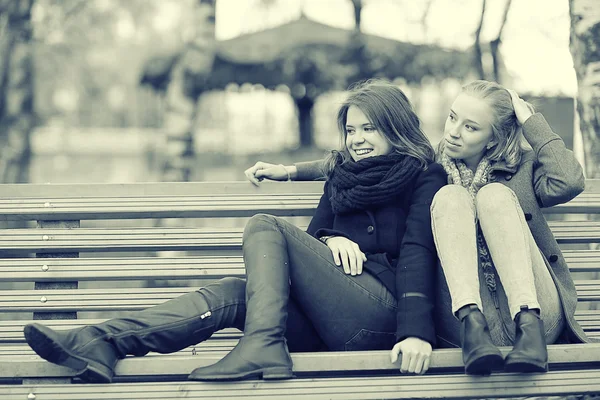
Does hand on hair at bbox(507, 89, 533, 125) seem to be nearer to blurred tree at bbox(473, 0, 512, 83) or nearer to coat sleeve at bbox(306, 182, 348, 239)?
coat sleeve at bbox(306, 182, 348, 239)

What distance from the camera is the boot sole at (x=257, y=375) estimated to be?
8.52 feet

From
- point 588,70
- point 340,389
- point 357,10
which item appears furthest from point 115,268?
point 357,10

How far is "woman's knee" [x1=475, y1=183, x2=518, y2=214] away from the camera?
2893 millimetres

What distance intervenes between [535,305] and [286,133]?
16.9 metres

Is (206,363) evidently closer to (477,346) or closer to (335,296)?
(335,296)

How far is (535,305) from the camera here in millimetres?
2738

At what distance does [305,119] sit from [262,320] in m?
14.5

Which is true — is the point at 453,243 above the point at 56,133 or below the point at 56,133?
below

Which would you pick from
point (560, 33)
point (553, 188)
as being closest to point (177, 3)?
point (560, 33)

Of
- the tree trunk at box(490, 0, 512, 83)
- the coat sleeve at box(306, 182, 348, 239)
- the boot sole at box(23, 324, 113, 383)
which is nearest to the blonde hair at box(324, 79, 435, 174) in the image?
the coat sleeve at box(306, 182, 348, 239)

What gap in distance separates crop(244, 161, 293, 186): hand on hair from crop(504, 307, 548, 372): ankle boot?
1.30 metres

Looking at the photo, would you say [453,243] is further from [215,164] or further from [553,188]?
[215,164]

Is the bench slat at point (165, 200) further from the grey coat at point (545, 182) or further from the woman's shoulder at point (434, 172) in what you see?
the woman's shoulder at point (434, 172)

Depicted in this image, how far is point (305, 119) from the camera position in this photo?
56.2 feet
